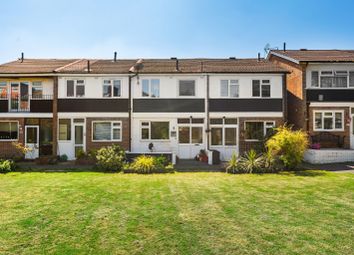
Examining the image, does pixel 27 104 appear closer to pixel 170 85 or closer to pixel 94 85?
pixel 94 85

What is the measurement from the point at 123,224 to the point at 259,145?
14270mm

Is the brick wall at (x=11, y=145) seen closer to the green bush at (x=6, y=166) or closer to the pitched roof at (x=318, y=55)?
the green bush at (x=6, y=166)

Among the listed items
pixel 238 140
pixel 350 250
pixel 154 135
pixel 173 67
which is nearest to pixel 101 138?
pixel 154 135

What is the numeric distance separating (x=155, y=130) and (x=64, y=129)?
6.39m

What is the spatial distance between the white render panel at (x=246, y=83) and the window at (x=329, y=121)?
325 centimetres

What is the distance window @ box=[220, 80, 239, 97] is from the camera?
19.7m

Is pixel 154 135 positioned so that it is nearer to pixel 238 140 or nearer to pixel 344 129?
pixel 238 140

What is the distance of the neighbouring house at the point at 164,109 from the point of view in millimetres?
19547

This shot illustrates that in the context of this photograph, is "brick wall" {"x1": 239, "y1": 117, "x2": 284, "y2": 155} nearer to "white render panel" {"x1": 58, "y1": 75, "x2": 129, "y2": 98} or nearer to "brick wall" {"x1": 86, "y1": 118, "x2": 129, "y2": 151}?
"brick wall" {"x1": 86, "y1": 118, "x2": 129, "y2": 151}

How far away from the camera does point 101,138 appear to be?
778 inches

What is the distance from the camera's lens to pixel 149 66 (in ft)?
70.4

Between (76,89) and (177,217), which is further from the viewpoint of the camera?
(76,89)

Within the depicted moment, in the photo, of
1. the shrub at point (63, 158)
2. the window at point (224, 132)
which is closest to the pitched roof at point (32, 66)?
the shrub at point (63, 158)

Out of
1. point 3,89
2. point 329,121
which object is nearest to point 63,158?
point 3,89
